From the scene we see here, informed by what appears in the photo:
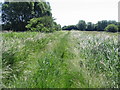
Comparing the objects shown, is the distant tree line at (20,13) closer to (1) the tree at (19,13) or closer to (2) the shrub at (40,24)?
(1) the tree at (19,13)

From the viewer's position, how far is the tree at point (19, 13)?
35138 mm

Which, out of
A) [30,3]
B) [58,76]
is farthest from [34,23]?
[58,76]

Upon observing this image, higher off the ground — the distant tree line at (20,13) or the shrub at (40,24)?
the distant tree line at (20,13)

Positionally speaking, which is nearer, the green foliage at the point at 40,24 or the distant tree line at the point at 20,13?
the green foliage at the point at 40,24

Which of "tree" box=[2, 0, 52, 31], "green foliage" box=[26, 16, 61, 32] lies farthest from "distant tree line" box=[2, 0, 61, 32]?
"green foliage" box=[26, 16, 61, 32]

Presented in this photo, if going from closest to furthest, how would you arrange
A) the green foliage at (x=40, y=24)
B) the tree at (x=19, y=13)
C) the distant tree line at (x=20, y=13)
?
the green foliage at (x=40, y=24)
the distant tree line at (x=20, y=13)
the tree at (x=19, y=13)

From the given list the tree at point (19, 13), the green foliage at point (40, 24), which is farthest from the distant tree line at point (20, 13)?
the green foliage at point (40, 24)

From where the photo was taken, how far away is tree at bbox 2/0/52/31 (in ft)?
115

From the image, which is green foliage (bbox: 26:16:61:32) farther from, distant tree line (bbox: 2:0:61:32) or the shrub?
distant tree line (bbox: 2:0:61:32)

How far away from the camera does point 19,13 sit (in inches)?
1431

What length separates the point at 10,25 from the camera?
3662 cm

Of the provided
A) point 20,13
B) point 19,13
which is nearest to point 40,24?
point 20,13

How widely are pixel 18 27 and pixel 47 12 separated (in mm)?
8045

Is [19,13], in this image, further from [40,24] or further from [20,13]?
[40,24]
